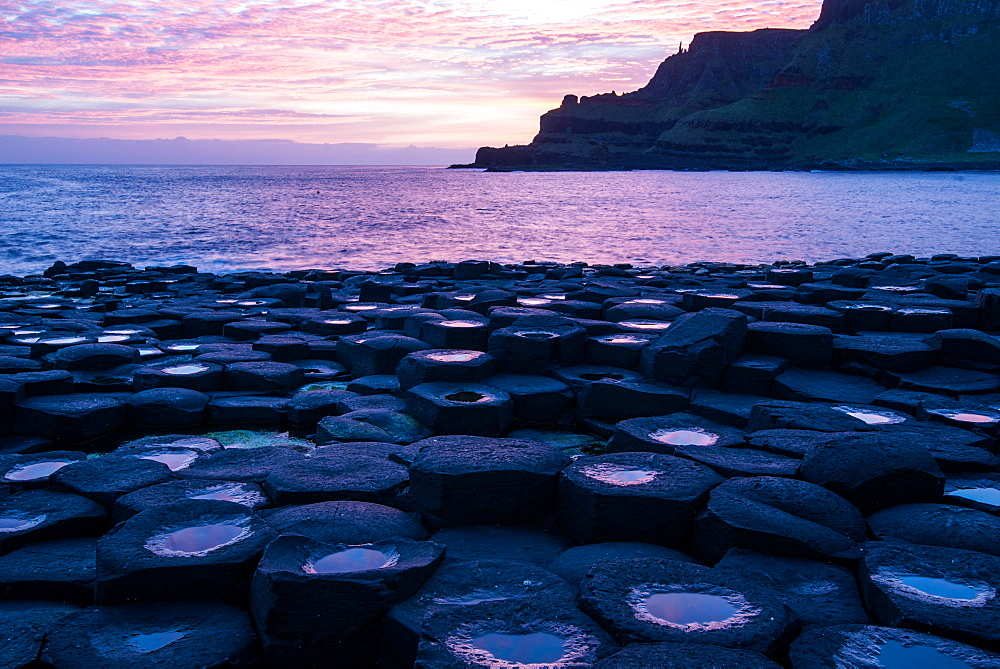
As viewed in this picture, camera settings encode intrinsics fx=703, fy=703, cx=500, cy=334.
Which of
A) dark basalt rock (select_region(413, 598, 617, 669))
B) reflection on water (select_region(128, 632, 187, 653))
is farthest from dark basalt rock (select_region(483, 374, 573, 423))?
reflection on water (select_region(128, 632, 187, 653))

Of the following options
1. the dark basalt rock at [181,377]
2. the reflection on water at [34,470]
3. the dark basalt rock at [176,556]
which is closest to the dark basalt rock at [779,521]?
the dark basalt rock at [176,556]

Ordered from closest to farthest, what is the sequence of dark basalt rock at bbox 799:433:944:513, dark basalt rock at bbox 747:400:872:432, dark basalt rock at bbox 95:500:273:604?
dark basalt rock at bbox 95:500:273:604 → dark basalt rock at bbox 799:433:944:513 → dark basalt rock at bbox 747:400:872:432

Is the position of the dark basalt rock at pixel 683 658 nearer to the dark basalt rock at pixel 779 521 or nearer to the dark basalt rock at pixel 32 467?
the dark basalt rock at pixel 779 521

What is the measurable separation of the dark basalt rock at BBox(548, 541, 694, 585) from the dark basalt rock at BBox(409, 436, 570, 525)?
34cm

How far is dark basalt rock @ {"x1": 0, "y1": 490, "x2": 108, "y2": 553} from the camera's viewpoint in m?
3.05

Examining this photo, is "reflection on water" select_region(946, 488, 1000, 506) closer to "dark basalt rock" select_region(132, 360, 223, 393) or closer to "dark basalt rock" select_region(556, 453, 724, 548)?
"dark basalt rock" select_region(556, 453, 724, 548)

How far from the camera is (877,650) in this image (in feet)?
6.83

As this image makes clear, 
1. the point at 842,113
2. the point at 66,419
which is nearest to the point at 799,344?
the point at 66,419

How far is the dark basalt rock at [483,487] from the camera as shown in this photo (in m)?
3.17

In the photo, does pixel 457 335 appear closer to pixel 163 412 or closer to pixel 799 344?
pixel 163 412

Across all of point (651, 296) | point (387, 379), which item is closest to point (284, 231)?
point (651, 296)

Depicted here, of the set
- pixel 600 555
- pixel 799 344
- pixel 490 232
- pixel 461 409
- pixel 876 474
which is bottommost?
pixel 600 555

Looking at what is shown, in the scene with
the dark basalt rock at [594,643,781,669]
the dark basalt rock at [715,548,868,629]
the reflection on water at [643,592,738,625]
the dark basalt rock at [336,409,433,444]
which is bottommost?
the dark basalt rock at [336,409,433,444]

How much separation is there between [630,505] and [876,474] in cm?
114
